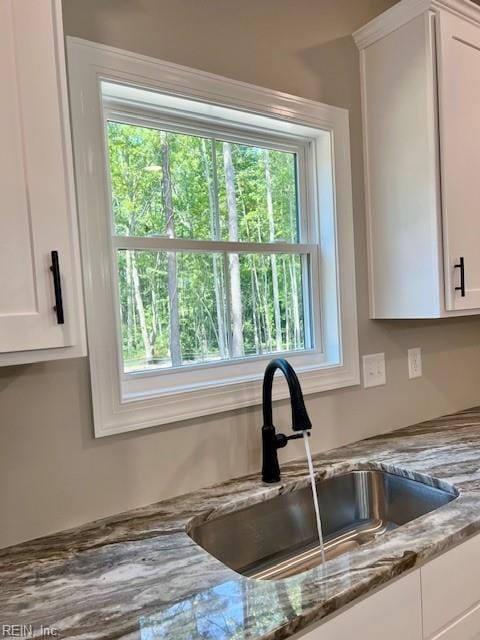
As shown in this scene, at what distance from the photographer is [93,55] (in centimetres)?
118

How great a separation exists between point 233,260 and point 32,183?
82 cm

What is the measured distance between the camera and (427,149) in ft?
5.06

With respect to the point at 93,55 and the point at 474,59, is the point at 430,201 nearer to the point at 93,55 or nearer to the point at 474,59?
the point at 474,59

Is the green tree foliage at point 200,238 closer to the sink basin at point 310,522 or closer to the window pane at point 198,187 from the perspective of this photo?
the window pane at point 198,187

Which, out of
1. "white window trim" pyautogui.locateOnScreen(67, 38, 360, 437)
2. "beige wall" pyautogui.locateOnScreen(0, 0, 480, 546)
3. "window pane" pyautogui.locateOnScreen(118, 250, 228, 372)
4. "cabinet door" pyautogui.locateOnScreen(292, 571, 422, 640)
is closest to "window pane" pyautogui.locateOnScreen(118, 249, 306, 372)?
"window pane" pyautogui.locateOnScreen(118, 250, 228, 372)

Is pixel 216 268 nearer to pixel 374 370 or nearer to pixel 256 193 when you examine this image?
pixel 256 193

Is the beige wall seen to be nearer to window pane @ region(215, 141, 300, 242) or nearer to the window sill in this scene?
the window sill

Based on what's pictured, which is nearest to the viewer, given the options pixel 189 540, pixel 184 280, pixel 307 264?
pixel 189 540

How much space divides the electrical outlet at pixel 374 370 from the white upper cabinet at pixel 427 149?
18 centimetres

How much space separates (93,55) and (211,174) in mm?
501

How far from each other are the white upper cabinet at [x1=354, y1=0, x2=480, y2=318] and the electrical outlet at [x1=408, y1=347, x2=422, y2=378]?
29 cm

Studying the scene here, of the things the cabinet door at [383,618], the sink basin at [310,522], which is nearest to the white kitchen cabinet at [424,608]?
the cabinet door at [383,618]

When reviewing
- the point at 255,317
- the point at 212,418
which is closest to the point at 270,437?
the point at 212,418

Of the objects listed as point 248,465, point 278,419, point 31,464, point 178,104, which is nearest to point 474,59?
point 178,104
